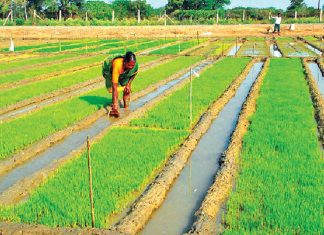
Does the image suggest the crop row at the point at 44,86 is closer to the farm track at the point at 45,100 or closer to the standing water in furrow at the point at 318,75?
the farm track at the point at 45,100

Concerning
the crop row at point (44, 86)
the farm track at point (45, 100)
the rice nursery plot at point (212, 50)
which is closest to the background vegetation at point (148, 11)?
the rice nursery plot at point (212, 50)

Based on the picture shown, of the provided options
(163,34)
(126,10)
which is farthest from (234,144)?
(126,10)

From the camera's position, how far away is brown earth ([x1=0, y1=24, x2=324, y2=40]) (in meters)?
39.8

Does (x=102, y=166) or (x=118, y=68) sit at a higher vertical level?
(x=118, y=68)

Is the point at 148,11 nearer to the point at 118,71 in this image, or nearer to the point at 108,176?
the point at 118,71

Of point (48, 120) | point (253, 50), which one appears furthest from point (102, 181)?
point (253, 50)

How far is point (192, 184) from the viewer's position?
19.5 feet

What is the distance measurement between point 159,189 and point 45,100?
6.76 metres

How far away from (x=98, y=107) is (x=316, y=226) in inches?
262

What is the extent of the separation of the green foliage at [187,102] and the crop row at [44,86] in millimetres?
3415

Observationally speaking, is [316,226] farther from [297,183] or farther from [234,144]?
[234,144]

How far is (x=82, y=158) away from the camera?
667 centimetres

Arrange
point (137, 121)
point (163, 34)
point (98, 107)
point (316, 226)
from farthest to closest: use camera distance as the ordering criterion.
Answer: point (163, 34) < point (98, 107) < point (137, 121) < point (316, 226)

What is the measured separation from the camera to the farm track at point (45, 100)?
391 inches
